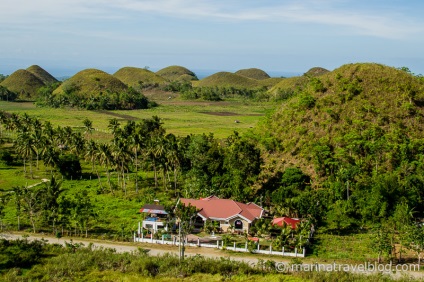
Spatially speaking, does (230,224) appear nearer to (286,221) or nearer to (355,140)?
(286,221)

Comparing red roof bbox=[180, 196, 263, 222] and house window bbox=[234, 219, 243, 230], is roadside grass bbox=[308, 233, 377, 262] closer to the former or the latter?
red roof bbox=[180, 196, 263, 222]

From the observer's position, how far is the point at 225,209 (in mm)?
50656

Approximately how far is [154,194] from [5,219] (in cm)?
1880

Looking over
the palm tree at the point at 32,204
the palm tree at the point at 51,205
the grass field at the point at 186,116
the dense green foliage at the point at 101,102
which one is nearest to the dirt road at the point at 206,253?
the palm tree at the point at 51,205

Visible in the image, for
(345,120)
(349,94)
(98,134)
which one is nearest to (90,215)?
(345,120)

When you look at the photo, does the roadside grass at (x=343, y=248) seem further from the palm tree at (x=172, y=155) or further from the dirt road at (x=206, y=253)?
the palm tree at (x=172, y=155)

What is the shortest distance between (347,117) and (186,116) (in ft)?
267

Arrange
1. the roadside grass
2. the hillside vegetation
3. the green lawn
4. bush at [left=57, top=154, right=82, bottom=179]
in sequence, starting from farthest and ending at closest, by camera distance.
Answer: the green lawn, bush at [left=57, top=154, right=82, bottom=179], the hillside vegetation, the roadside grass

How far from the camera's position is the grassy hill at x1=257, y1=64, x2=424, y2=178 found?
63812 millimetres

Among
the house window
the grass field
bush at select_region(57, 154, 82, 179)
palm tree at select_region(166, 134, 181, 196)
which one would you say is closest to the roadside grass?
the house window

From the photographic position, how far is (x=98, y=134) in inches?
4168

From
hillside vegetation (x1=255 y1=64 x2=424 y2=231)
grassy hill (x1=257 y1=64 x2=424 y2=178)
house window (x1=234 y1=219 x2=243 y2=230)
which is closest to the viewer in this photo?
house window (x1=234 y1=219 x2=243 y2=230)

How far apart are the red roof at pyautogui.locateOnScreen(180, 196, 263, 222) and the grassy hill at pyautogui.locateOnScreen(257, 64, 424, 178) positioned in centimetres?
1439

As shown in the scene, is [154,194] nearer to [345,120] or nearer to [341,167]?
[341,167]
